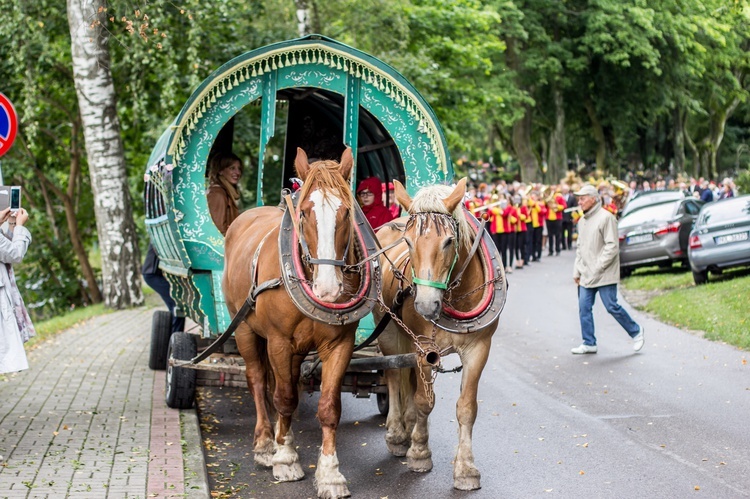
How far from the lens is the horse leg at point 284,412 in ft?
23.3

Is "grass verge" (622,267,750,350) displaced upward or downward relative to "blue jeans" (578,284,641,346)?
downward

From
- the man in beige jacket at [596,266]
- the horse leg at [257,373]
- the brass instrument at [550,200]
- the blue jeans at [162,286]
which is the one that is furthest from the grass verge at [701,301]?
the brass instrument at [550,200]

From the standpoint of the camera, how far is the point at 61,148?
24.4 m

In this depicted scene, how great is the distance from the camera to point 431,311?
6.44 metres

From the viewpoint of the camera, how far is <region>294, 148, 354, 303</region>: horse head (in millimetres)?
6582

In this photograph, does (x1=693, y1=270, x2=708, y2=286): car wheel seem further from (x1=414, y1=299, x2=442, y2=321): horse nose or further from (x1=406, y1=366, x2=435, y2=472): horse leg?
(x1=414, y1=299, x2=442, y2=321): horse nose

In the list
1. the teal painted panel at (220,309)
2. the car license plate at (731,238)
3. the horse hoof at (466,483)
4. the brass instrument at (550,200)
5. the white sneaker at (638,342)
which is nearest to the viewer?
the horse hoof at (466,483)

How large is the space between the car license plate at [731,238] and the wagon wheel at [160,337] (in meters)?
10.4

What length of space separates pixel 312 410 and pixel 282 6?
50.6 feet

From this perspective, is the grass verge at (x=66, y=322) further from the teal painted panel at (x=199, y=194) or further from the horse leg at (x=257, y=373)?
the horse leg at (x=257, y=373)

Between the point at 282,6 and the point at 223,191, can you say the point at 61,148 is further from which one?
the point at 223,191

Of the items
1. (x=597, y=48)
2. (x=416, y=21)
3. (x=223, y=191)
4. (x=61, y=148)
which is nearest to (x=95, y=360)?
(x=223, y=191)

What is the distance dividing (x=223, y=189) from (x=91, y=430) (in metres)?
2.93

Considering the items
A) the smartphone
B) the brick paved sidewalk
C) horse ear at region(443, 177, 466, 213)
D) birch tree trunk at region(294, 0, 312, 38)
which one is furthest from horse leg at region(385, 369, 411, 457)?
birch tree trunk at region(294, 0, 312, 38)
